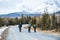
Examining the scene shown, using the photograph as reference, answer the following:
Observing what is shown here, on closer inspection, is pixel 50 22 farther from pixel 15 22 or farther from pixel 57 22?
pixel 15 22

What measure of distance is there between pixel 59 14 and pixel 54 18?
3207 mm

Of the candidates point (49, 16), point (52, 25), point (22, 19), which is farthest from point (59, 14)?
point (22, 19)

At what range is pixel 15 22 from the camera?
104688mm

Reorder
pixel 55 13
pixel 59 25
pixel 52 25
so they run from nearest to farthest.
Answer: pixel 59 25 → pixel 52 25 → pixel 55 13

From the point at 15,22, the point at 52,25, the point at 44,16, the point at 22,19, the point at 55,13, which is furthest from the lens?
the point at 15,22

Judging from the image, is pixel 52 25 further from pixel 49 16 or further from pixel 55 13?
pixel 49 16

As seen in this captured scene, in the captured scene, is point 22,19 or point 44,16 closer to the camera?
point 44,16

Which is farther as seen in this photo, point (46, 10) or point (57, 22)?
point (46, 10)

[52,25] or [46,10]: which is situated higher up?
[46,10]

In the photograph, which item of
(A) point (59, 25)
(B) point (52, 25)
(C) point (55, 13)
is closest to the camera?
(A) point (59, 25)

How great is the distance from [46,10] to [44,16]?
245 centimetres

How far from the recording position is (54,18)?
115ft

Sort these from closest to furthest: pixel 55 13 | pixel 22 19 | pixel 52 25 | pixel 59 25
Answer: pixel 59 25
pixel 52 25
pixel 55 13
pixel 22 19

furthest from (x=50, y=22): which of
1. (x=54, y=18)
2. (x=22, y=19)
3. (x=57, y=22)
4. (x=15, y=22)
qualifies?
(x=15, y=22)
